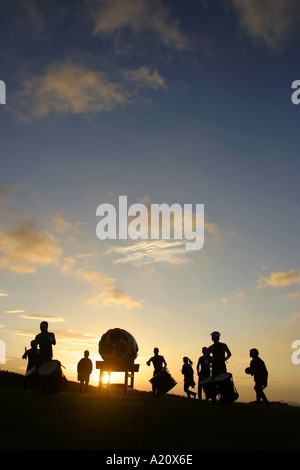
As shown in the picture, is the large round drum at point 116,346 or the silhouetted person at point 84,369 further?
the silhouetted person at point 84,369

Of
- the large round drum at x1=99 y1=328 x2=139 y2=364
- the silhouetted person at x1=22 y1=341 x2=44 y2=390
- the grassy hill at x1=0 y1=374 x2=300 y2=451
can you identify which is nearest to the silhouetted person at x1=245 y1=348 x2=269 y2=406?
the grassy hill at x1=0 y1=374 x2=300 y2=451

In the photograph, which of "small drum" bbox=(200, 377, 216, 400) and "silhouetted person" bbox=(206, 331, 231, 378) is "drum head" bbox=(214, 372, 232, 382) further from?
"small drum" bbox=(200, 377, 216, 400)

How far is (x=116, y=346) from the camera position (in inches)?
787

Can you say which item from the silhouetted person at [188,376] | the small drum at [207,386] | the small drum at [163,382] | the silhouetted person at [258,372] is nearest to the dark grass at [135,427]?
the silhouetted person at [258,372]

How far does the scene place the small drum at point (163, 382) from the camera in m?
21.4

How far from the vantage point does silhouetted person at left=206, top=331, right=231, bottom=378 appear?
16859 mm

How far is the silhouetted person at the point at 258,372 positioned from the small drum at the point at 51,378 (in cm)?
851

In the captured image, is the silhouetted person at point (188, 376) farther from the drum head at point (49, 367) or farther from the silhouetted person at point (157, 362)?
the drum head at point (49, 367)

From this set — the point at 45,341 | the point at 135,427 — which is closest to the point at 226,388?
the point at 135,427

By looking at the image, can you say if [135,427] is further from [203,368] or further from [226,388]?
[203,368]

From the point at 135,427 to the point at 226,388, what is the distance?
19.6ft
